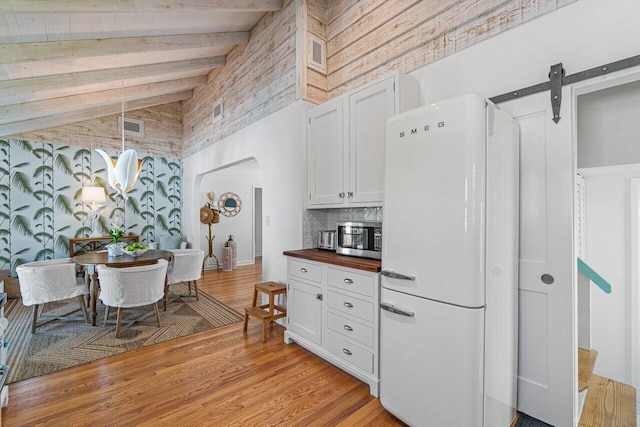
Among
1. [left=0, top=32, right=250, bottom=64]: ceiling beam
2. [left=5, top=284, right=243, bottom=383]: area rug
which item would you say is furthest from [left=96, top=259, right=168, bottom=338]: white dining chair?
[left=0, top=32, right=250, bottom=64]: ceiling beam

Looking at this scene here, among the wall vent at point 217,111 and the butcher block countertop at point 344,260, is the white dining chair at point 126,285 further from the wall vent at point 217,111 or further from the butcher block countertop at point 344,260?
the wall vent at point 217,111

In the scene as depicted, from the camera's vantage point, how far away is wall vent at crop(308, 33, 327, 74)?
3303mm

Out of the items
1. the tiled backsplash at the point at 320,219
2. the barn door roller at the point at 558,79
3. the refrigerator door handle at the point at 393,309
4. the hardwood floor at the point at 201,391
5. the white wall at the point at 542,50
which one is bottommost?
the hardwood floor at the point at 201,391

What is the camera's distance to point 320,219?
11.1 feet

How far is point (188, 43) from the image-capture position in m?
3.89

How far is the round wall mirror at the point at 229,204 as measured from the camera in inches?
287

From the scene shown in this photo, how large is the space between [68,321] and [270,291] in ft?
8.86

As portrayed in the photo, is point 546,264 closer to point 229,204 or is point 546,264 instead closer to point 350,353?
point 350,353

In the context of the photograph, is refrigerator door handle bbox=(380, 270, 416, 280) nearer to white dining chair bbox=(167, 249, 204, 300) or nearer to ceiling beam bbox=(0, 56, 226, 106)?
white dining chair bbox=(167, 249, 204, 300)

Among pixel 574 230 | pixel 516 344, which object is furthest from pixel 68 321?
pixel 574 230

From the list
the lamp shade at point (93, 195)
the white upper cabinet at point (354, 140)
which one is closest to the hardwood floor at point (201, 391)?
the white upper cabinet at point (354, 140)

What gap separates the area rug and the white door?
9.97 feet

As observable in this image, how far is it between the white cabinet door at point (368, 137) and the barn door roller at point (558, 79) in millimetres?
841

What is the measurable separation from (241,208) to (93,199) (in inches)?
123
